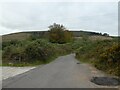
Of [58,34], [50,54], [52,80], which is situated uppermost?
[58,34]

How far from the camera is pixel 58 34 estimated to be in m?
90.6

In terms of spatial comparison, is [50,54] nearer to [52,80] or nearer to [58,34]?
[52,80]

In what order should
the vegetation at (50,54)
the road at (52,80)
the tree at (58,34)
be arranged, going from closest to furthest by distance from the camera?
the road at (52,80) → the vegetation at (50,54) → the tree at (58,34)

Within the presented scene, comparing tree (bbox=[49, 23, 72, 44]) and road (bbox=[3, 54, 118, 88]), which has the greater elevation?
tree (bbox=[49, 23, 72, 44])

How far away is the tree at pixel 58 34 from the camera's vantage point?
3497 inches

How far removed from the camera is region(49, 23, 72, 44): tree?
88819 mm

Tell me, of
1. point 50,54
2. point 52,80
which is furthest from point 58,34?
point 52,80

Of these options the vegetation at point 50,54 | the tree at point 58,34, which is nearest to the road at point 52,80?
the vegetation at point 50,54

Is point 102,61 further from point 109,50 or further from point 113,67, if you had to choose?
point 113,67

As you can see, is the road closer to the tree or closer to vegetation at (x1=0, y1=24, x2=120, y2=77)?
vegetation at (x1=0, y1=24, x2=120, y2=77)

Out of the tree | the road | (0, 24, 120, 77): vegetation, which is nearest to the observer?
the road

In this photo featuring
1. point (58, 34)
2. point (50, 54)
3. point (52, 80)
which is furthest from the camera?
point (58, 34)

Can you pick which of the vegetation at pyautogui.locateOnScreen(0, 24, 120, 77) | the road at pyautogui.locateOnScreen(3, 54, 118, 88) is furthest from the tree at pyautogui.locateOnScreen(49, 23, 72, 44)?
the road at pyautogui.locateOnScreen(3, 54, 118, 88)

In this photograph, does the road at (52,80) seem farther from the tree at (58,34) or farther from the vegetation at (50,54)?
the tree at (58,34)
